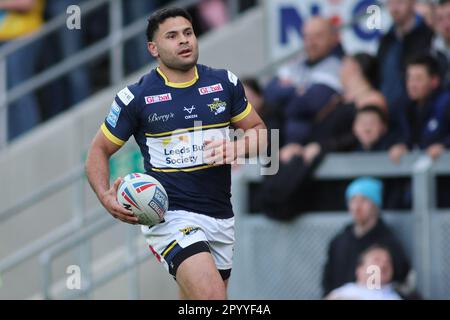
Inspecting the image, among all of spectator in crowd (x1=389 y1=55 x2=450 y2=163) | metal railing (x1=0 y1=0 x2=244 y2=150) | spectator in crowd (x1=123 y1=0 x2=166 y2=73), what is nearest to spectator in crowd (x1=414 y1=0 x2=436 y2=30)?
spectator in crowd (x1=389 y1=55 x2=450 y2=163)

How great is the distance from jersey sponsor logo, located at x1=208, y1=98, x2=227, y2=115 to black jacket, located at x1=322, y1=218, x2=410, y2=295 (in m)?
3.32

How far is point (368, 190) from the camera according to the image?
11641 mm

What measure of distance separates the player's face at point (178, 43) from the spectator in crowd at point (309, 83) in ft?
12.8

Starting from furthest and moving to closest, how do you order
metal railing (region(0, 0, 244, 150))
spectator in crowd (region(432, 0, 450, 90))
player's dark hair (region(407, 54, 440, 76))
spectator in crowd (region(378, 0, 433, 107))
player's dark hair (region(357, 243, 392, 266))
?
metal railing (region(0, 0, 244, 150)) → spectator in crowd (region(378, 0, 433, 107)) → spectator in crowd (region(432, 0, 450, 90)) → player's dark hair (region(407, 54, 440, 76)) → player's dark hair (region(357, 243, 392, 266))

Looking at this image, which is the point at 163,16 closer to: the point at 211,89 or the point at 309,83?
the point at 211,89

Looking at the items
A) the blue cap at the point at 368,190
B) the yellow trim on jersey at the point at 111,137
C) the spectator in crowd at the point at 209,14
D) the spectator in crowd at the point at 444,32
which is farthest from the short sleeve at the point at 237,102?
the spectator in crowd at the point at 209,14

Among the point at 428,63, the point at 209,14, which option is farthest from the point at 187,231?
the point at 209,14

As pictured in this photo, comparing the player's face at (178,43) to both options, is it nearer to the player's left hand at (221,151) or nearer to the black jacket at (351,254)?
the player's left hand at (221,151)

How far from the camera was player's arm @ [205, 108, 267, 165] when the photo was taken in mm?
8398

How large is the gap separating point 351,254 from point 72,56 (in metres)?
5.06

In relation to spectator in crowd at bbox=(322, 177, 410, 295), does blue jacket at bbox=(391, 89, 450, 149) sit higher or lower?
higher

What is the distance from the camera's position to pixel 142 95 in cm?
860

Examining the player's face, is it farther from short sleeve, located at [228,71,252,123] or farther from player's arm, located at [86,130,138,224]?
player's arm, located at [86,130,138,224]

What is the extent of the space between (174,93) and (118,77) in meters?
A: 6.23
